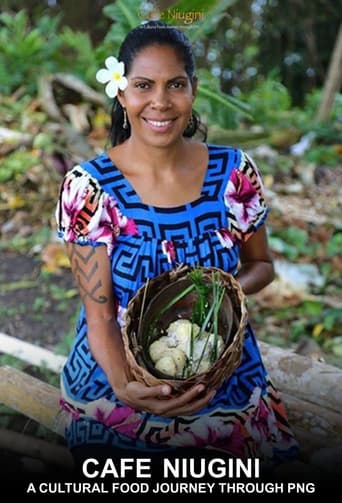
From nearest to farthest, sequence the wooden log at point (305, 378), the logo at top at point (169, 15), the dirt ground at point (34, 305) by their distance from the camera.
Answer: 1. the logo at top at point (169, 15)
2. the wooden log at point (305, 378)
3. the dirt ground at point (34, 305)

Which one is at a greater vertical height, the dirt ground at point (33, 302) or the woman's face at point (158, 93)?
the woman's face at point (158, 93)

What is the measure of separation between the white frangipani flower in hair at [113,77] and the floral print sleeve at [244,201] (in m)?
0.35

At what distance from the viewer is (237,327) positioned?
1.54 m

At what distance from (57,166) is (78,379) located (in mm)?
2899

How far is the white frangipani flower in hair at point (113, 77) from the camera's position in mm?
1618

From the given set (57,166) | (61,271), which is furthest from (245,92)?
(61,271)

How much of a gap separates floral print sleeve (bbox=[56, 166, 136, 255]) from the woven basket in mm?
169

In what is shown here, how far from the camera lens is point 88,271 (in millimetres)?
1707

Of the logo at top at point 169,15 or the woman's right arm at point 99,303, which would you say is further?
the logo at top at point 169,15

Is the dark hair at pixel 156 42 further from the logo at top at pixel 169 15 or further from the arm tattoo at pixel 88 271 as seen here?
the arm tattoo at pixel 88 271

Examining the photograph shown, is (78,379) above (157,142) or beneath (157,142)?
beneath

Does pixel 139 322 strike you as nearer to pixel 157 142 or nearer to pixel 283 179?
pixel 157 142

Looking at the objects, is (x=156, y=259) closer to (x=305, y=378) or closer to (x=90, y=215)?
(x=90, y=215)

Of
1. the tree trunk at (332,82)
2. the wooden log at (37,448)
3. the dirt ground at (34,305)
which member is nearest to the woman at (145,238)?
the wooden log at (37,448)
